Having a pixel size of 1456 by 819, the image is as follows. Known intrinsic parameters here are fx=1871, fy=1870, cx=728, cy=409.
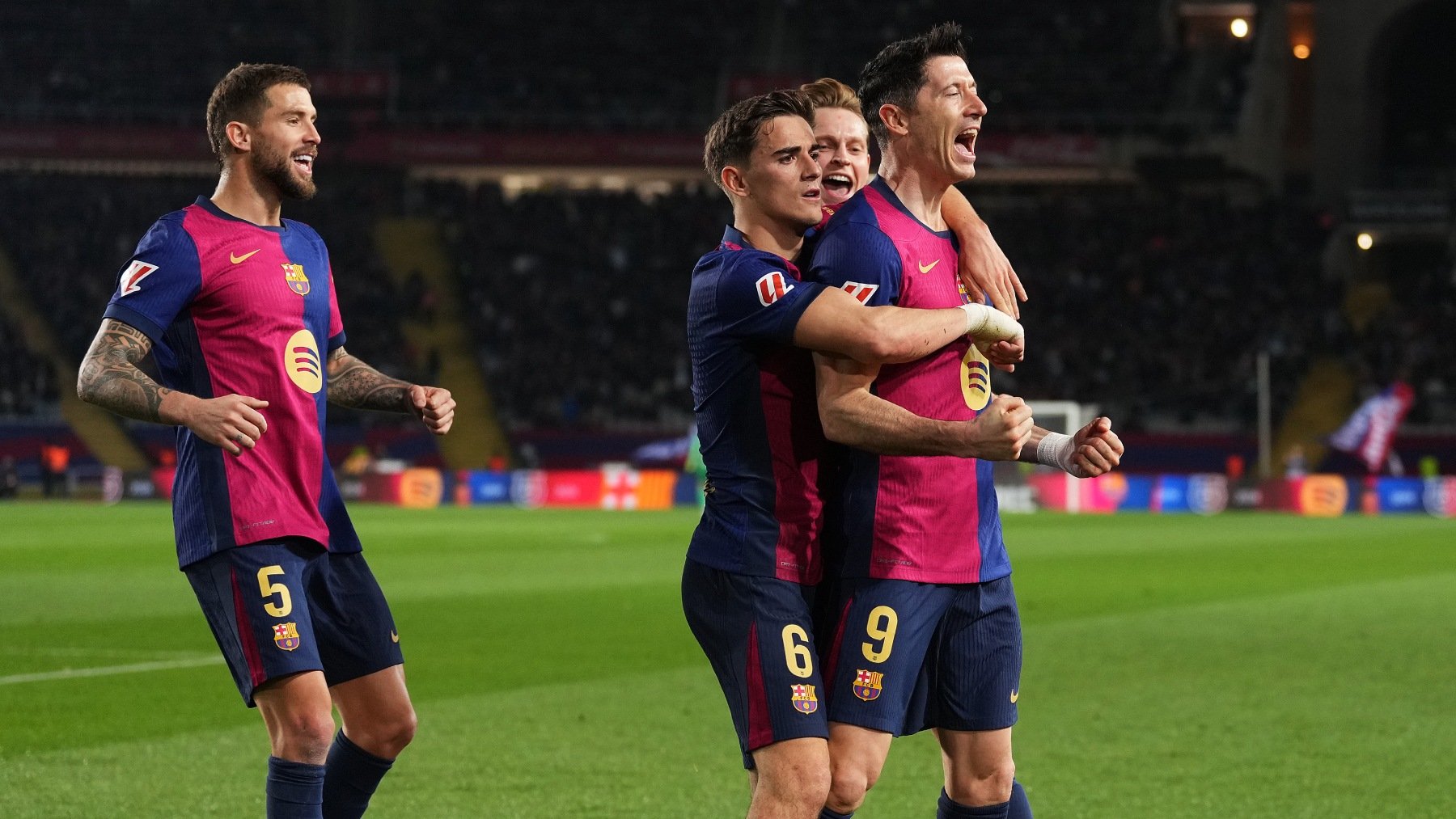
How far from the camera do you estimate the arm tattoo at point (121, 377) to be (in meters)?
4.79

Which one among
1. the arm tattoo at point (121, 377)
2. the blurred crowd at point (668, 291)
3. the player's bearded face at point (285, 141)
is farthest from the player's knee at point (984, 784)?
the blurred crowd at point (668, 291)

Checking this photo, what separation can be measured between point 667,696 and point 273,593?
16.5 feet

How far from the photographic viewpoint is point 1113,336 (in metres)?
39.4

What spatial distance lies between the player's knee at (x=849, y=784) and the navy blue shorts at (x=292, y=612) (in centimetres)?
145

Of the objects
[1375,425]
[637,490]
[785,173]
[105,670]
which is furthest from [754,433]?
[1375,425]

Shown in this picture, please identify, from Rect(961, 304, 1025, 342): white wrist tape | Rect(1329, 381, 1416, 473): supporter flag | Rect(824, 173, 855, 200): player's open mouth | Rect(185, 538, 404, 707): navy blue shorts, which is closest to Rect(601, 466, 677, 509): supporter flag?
Rect(1329, 381, 1416, 473): supporter flag

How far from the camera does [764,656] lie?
14.5 ft

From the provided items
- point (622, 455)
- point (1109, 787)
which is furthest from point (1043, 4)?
point (1109, 787)

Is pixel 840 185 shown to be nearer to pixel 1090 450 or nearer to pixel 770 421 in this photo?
pixel 770 421

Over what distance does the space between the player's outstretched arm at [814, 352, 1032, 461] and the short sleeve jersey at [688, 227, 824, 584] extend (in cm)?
15

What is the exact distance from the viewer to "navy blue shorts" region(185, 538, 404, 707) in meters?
4.93

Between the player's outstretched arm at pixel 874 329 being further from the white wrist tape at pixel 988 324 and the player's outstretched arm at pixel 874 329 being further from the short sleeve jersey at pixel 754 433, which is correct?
the short sleeve jersey at pixel 754 433

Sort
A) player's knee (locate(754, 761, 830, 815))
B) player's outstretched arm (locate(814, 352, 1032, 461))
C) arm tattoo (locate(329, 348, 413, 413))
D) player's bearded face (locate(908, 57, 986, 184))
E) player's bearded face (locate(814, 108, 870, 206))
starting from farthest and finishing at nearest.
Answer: arm tattoo (locate(329, 348, 413, 413)) → player's bearded face (locate(814, 108, 870, 206)) → player's bearded face (locate(908, 57, 986, 184)) → player's knee (locate(754, 761, 830, 815)) → player's outstretched arm (locate(814, 352, 1032, 461))

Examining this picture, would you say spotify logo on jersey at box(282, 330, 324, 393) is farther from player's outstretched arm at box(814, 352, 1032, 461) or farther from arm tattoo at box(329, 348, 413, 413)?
player's outstretched arm at box(814, 352, 1032, 461)
